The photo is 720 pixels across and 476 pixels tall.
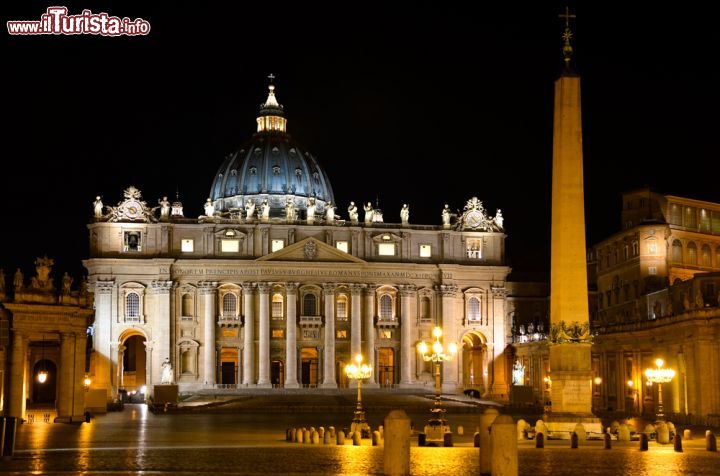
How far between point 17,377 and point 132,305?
2065 inches

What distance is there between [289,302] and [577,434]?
224ft

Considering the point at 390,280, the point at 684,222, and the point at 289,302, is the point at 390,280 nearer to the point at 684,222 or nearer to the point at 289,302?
the point at 289,302

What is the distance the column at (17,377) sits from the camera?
47.9m

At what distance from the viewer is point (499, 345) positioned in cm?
10538

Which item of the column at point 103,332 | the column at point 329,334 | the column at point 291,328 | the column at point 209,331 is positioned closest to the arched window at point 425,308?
the column at point 329,334

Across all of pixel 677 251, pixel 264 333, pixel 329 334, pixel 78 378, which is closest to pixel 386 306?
pixel 329 334

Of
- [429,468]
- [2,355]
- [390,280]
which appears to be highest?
[390,280]

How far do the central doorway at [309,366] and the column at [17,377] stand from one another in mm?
54581

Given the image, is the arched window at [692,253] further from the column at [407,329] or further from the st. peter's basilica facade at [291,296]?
the column at [407,329]

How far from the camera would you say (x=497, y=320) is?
10594cm

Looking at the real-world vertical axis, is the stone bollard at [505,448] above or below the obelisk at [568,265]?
below

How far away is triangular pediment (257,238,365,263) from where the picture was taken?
101m

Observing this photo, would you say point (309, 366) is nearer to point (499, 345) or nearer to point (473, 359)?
point (473, 359)

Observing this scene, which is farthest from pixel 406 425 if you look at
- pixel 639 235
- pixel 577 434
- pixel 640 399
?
pixel 639 235
